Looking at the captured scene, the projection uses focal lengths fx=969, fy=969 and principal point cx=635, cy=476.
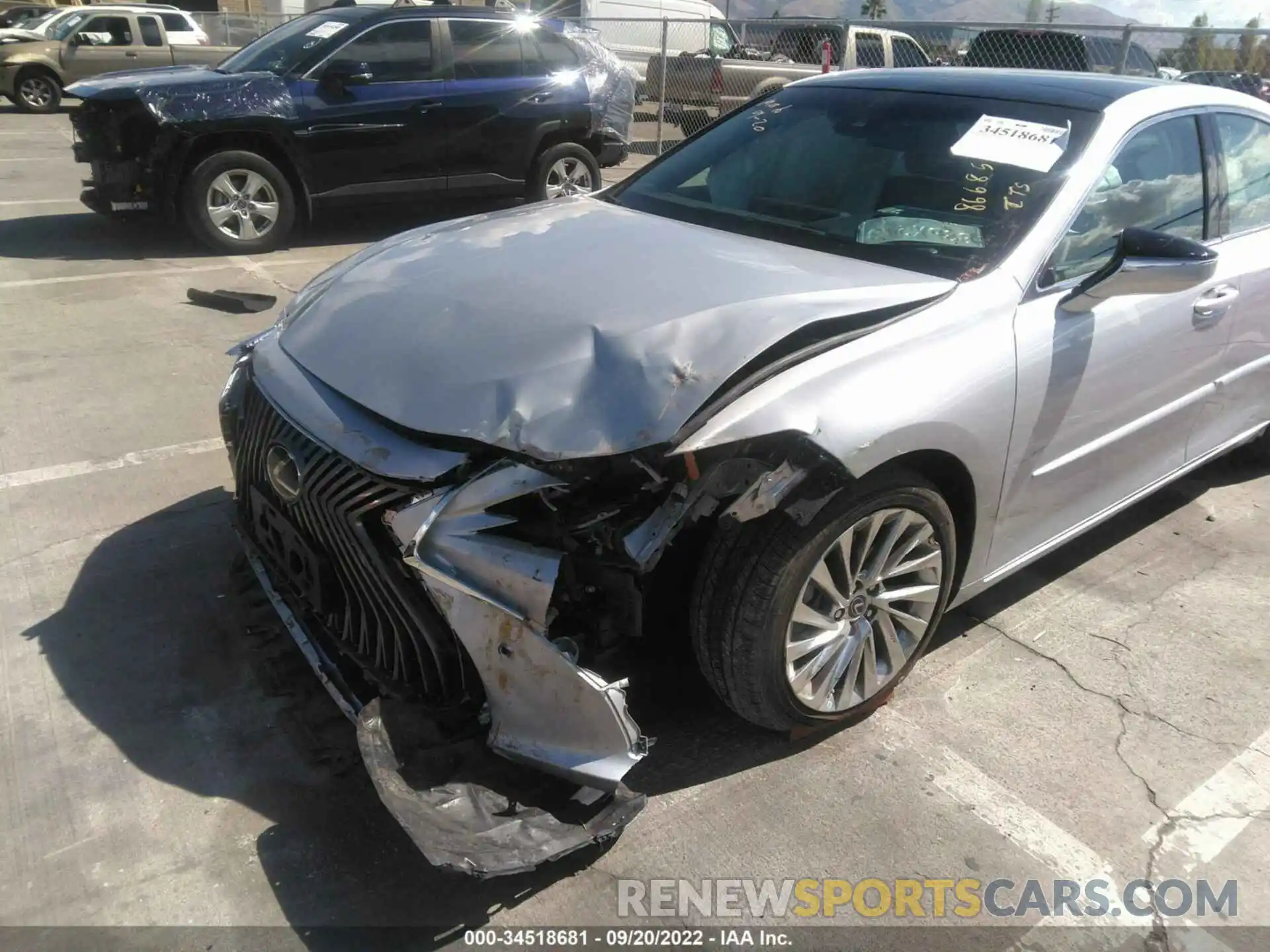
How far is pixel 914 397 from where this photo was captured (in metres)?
2.50

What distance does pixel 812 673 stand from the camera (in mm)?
2633

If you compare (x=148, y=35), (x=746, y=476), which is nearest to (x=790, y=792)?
(x=746, y=476)

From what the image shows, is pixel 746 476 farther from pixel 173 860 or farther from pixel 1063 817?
pixel 173 860

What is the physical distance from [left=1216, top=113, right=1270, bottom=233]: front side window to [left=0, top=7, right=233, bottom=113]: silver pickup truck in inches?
657

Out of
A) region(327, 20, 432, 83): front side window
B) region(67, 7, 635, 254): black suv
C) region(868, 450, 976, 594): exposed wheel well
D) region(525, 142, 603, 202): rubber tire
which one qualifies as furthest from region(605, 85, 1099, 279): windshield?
region(525, 142, 603, 202): rubber tire

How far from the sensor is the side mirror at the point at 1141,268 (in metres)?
2.89

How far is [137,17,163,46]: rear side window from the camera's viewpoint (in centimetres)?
1659

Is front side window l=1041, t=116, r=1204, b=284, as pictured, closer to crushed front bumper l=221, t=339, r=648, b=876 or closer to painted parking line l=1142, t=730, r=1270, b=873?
painted parking line l=1142, t=730, r=1270, b=873

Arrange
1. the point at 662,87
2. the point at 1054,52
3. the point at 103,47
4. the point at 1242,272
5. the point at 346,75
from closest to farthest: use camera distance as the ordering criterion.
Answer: the point at 1242,272 < the point at 346,75 < the point at 1054,52 < the point at 662,87 < the point at 103,47

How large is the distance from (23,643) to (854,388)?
A: 267 cm

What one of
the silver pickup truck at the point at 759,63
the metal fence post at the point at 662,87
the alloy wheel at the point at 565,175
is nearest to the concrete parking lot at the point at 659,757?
the alloy wheel at the point at 565,175

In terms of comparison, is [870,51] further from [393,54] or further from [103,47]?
[103,47]

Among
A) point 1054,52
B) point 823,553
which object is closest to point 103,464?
point 823,553

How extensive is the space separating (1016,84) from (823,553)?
6.65 feet
